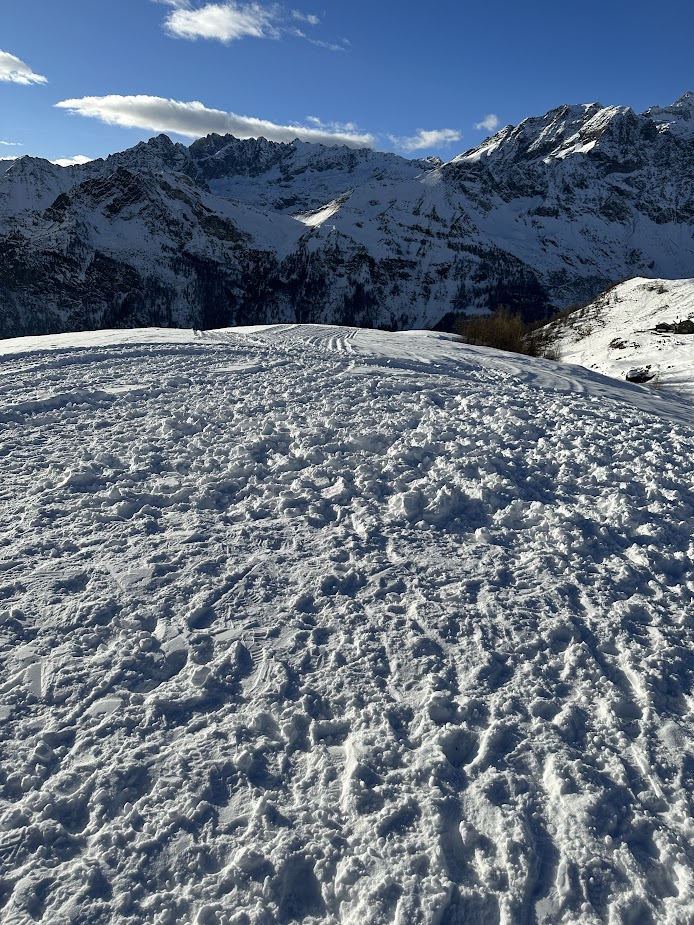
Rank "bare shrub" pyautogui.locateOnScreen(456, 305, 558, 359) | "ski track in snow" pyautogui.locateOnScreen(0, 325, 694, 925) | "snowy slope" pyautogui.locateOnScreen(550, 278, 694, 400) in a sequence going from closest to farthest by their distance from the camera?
"ski track in snow" pyautogui.locateOnScreen(0, 325, 694, 925)
"snowy slope" pyautogui.locateOnScreen(550, 278, 694, 400)
"bare shrub" pyautogui.locateOnScreen(456, 305, 558, 359)

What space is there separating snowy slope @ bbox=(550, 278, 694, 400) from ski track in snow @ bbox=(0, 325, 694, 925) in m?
21.9

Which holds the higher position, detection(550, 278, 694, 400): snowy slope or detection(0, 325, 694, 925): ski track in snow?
detection(550, 278, 694, 400): snowy slope

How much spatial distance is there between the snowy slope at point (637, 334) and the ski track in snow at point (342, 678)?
21.9 meters

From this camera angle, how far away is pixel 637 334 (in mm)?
39344

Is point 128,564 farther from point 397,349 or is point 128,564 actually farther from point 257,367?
point 397,349

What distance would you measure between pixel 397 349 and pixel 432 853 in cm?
1897

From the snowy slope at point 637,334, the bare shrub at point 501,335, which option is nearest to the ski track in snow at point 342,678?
the snowy slope at point 637,334

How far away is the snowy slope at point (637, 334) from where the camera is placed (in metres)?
29.3

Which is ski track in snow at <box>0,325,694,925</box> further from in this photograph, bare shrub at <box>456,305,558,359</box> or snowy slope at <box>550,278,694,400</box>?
bare shrub at <box>456,305,558,359</box>

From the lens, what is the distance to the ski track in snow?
363cm

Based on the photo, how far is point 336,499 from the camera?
323 inches

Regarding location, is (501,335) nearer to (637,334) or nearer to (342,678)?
(637,334)

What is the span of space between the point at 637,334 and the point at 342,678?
1651 inches

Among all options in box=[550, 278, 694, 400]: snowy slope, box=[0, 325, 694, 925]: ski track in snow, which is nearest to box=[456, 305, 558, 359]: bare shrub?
box=[550, 278, 694, 400]: snowy slope
